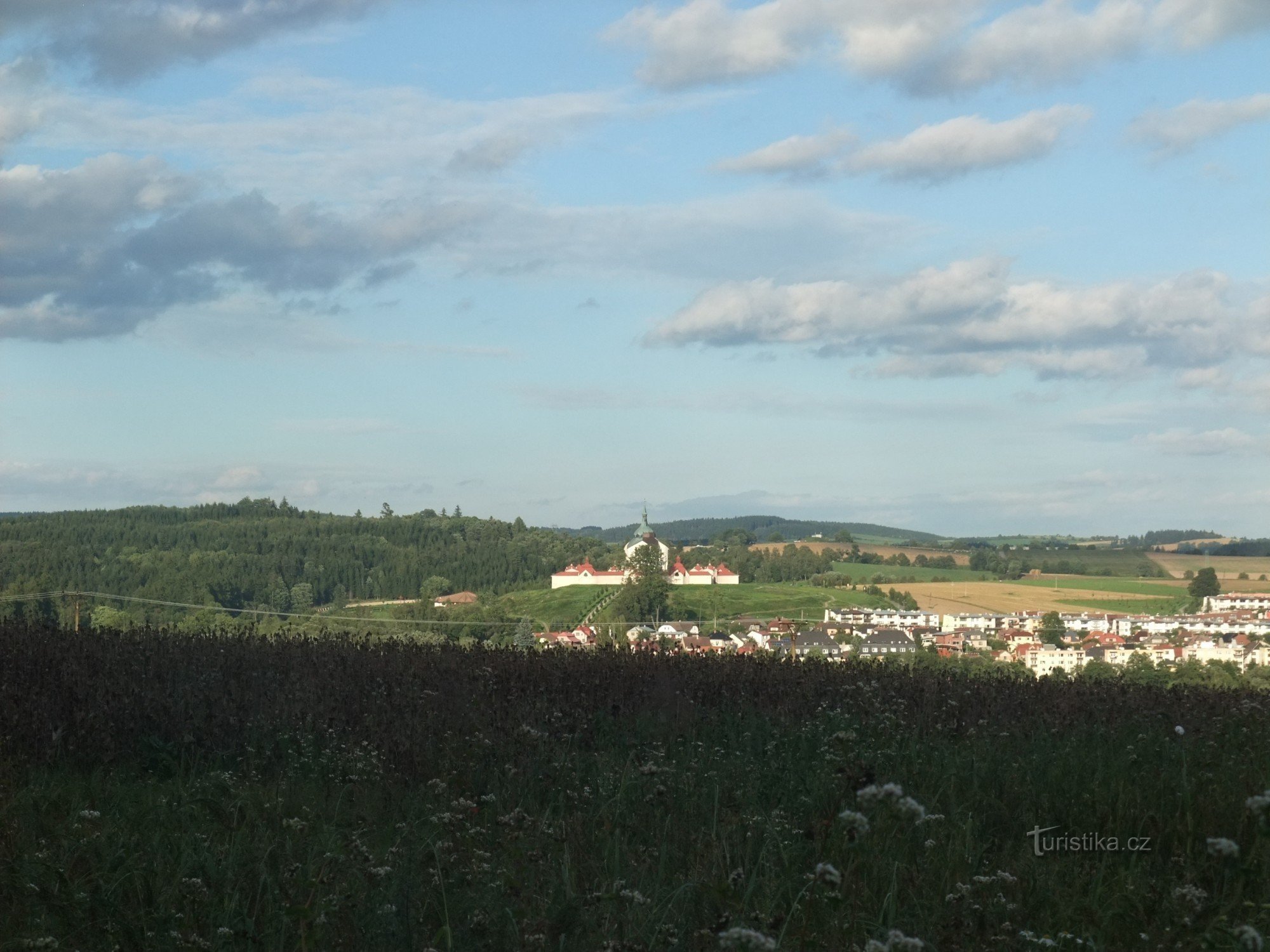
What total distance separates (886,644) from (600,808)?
36.7ft

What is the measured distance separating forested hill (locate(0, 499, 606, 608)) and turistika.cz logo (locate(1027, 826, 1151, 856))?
20.9 metres

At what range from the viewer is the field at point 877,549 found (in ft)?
265

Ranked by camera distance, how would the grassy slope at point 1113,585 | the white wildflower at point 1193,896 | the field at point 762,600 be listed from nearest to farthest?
the white wildflower at point 1193,896 → the field at point 762,600 → the grassy slope at point 1113,585

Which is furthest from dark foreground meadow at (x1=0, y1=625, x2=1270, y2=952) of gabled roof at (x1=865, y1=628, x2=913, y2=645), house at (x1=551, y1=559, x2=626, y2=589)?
house at (x1=551, y1=559, x2=626, y2=589)

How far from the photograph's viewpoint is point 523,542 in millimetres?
75125


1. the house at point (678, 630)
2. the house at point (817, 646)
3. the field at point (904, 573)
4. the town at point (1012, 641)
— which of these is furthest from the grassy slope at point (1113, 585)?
the house at point (678, 630)

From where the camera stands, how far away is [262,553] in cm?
4947

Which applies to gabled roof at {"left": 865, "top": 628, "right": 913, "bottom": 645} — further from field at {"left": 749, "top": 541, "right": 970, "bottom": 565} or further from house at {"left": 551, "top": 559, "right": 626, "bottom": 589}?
field at {"left": 749, "top": 541, "right": 970, "bottom": 565}

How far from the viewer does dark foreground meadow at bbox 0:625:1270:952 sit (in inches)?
142

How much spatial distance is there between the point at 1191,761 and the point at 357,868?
4.28 meters

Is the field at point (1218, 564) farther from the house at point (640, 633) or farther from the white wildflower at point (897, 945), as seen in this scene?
the white wildflower at point (897, 945)

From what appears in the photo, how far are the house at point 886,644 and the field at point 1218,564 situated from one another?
35771mm

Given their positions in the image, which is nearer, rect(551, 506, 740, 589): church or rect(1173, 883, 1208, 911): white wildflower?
rect(1173, 883, 1208, 911): white wildflower

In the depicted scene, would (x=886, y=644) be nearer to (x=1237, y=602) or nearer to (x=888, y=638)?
(x=888, y=638)
